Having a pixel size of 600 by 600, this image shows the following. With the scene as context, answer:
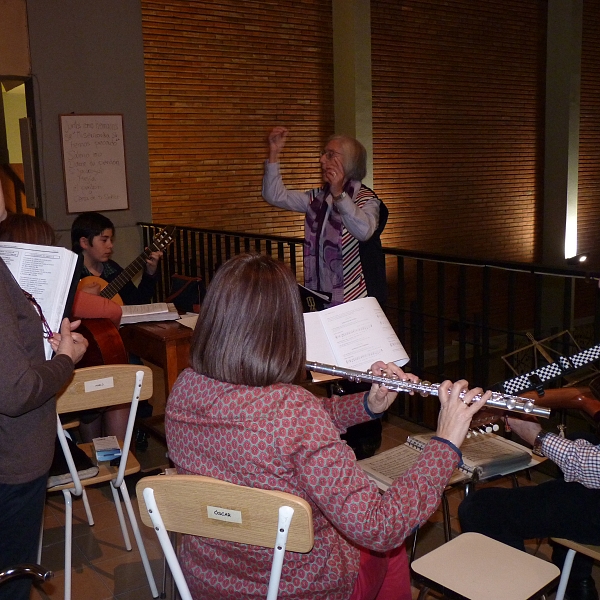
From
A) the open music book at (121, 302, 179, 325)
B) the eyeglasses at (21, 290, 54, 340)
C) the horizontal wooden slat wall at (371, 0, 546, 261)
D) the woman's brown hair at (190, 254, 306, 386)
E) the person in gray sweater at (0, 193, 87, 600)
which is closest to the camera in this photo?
Answer: the woman's brown hair at (190, 254, 306, 386)

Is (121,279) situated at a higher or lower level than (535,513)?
higher

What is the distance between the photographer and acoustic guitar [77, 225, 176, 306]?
3.66 m

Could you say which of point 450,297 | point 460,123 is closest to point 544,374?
point 450,297

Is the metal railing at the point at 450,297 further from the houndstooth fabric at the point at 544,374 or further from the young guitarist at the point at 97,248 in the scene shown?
the houndstooth fabric at the point at 544,374

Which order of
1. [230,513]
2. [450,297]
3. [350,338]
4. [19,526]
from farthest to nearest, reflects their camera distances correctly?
[450,297], [350,338], [19,526], [230,513]

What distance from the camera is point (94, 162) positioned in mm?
6008

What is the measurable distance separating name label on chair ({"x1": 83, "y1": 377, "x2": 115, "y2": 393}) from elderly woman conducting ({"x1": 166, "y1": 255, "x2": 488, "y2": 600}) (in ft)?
2.90

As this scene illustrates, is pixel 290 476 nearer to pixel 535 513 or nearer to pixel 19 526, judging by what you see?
pixel 19 526

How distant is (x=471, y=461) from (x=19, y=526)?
1.30 m

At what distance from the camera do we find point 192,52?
7.00 m

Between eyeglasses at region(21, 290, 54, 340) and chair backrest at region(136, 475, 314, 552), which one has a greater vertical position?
eyeglasses at region(21, 290, 54, 340)

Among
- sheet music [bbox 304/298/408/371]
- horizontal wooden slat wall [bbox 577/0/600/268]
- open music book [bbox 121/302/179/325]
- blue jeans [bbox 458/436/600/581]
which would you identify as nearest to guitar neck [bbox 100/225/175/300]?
open music book [bbox 121/302/179/325]

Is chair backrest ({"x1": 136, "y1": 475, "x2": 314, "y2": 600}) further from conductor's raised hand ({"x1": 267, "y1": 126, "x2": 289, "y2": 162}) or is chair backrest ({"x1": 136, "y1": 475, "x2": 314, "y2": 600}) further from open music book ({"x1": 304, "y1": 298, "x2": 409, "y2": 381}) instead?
conductor's raised hand ({"x1": 267, "y1": 126, "x2": 289, "y2": 162})

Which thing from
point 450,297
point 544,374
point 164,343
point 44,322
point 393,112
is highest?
point 393,112
